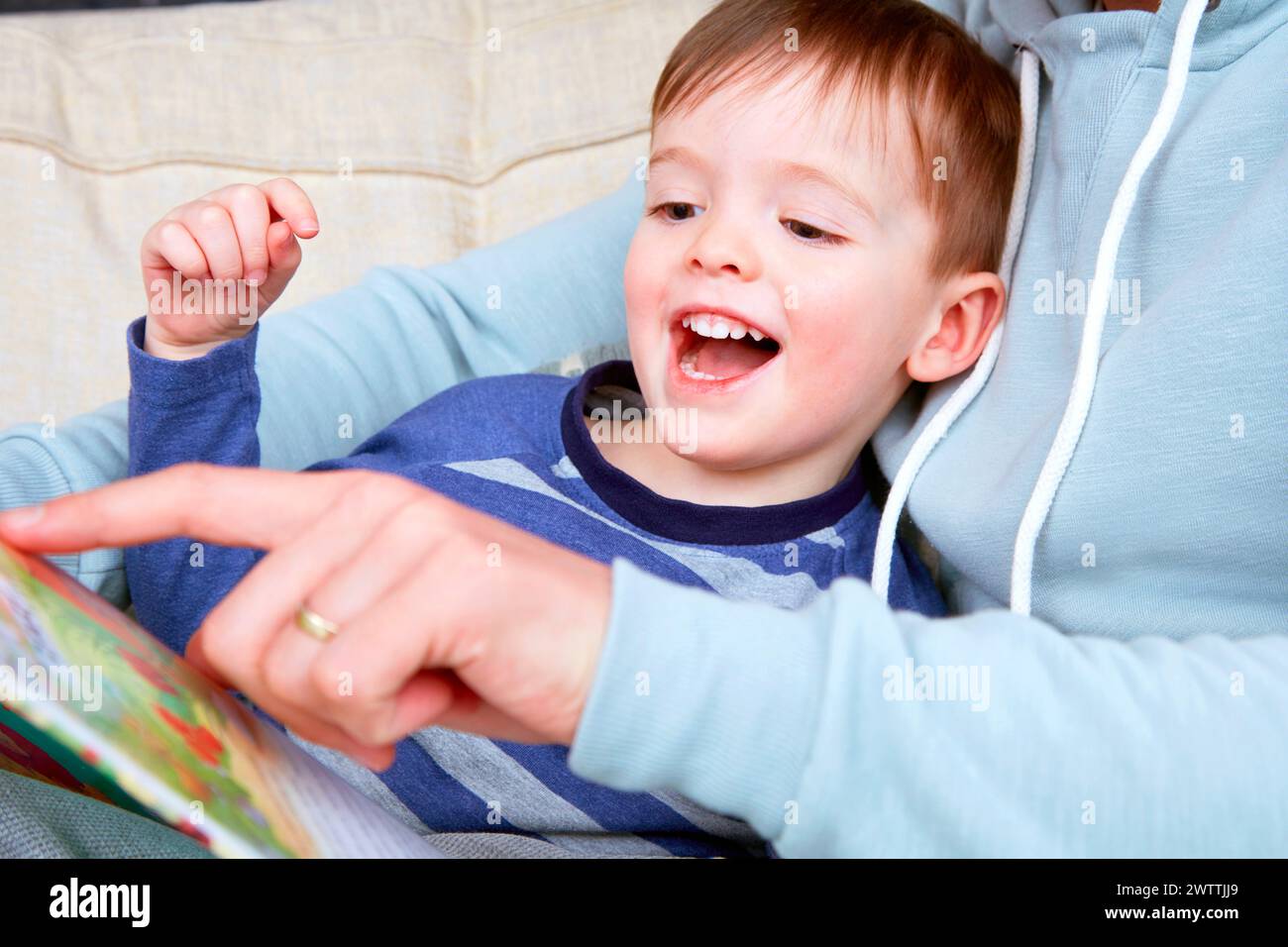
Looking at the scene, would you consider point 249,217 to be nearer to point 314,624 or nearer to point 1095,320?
point 314,624

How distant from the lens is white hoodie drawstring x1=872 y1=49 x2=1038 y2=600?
0.88 metres

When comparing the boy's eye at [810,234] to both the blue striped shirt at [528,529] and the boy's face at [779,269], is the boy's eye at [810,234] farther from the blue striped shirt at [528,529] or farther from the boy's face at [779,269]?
the blue striped shirt at [528,529]

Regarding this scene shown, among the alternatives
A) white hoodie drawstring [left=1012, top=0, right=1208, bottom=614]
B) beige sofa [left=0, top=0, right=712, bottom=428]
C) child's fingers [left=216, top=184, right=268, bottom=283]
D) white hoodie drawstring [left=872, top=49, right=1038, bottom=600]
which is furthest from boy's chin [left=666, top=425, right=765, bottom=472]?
beige sofa [left=0, top=0, right=712, bottom=428]

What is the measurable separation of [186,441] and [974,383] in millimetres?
555

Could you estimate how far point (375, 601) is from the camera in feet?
1.49

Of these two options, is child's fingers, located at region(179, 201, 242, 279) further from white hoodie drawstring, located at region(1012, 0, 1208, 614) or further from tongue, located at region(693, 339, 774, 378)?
white hoodie drawstring, located at region(1012, 0, 1208, 614)

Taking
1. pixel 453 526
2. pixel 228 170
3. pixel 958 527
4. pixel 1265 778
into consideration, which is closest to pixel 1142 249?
pixel 958 527

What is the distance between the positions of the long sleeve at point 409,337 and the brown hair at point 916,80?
20 centimetres

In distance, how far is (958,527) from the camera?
852 millimetres

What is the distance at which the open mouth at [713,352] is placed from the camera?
0.91 metres

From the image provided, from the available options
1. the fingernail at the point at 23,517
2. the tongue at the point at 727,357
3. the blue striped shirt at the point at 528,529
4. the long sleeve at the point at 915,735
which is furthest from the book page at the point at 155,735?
the tongue at the point at 727,357
